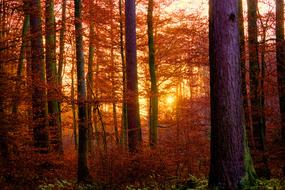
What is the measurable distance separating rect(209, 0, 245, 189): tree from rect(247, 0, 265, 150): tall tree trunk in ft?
14.4

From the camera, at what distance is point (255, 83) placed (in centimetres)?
1118

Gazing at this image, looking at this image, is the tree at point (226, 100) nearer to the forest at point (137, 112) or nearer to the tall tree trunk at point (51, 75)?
the forest at point (137, 112)

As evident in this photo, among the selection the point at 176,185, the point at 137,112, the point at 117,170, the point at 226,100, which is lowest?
the point at 176,185

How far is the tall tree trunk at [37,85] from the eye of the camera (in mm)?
9133

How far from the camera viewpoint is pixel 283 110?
11859 mm

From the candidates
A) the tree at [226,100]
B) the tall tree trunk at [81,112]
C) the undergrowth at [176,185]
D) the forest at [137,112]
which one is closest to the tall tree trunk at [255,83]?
the forest at [137,112]

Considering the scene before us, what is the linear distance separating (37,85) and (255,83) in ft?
21.3

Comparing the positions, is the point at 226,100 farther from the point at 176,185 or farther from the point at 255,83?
the point at 255,83

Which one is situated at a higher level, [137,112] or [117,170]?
[137,112]

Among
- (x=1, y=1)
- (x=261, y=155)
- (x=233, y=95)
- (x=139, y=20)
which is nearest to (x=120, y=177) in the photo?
(x=261, y=155)

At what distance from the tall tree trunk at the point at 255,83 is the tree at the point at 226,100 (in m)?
4.39

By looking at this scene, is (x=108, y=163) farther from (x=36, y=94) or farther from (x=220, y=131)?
(x=220, y=131)

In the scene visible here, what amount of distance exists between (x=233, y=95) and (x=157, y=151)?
5659 millimetres

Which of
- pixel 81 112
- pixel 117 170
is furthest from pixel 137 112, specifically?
pixel 117 170
